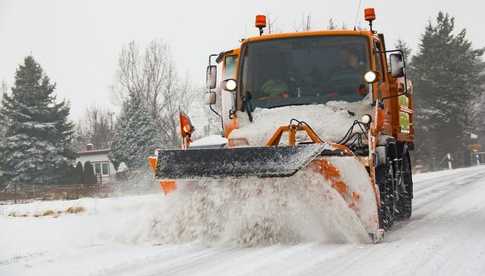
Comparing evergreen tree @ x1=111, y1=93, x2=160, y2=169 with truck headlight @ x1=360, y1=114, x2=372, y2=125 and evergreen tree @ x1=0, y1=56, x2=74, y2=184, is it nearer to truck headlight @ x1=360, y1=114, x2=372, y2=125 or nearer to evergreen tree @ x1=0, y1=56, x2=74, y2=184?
evergreen tree @ x1=0, y1=56, x2=74, y2=184

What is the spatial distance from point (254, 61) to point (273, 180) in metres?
1.87

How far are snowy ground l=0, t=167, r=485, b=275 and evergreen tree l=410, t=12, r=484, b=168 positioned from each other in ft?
106

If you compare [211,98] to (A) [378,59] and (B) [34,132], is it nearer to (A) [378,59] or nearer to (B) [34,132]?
(A) [378,59]

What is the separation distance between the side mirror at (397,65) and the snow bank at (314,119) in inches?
23.3

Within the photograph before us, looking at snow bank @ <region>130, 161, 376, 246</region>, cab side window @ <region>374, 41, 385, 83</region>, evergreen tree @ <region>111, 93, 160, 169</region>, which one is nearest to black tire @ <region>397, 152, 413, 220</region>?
cab side window @ <region>374, 41, 385, 83</region>

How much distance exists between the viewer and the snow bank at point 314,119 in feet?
23.2

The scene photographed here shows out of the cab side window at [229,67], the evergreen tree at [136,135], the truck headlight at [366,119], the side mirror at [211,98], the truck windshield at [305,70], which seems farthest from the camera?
the evergreen tree at [136,135]

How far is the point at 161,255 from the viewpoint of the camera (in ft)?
19.8

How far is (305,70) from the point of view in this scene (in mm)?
7676

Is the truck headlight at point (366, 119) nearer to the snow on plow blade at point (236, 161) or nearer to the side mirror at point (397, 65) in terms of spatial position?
the snow on plow blade at point (236, 161)

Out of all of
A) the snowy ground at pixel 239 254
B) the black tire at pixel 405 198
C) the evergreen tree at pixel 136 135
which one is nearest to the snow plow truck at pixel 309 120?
the black tire at pixel 405 198

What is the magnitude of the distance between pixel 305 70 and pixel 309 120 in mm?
766

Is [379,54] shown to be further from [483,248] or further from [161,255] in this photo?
[161,255]

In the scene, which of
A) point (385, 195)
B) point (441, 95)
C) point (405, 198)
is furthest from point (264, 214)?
point (441, 95)
